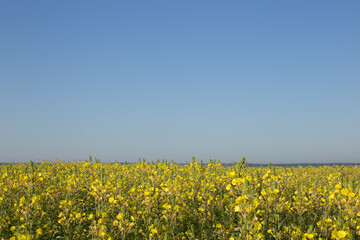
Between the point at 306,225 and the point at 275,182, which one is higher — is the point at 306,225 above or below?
below

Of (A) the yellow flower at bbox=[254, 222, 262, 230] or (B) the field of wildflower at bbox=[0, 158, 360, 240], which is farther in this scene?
(B) the field of wildflower at bbox=[0, 158, 360, 240]

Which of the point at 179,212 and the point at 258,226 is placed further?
the point at 179,212

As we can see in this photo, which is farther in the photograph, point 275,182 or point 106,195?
point 106,195

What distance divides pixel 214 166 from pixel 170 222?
6457 millimetres

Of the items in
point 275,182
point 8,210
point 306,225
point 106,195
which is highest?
point 275,182

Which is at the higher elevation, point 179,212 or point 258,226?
point 258,226

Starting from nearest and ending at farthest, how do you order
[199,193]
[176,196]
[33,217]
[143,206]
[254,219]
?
[254,219] < [33,217] < [176,196] < [143,206] < [199,193]

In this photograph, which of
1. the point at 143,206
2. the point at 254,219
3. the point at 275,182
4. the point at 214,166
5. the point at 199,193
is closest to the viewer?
the point at 254,219

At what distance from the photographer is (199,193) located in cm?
738

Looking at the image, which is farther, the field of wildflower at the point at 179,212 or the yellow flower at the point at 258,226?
the field of wildflower at the point at 179,212

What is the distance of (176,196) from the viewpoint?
19.5 ft

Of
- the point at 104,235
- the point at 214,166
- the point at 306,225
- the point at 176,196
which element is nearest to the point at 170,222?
the point at 176,196

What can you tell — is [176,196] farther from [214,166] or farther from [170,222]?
[214,166]

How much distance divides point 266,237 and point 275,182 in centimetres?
109
